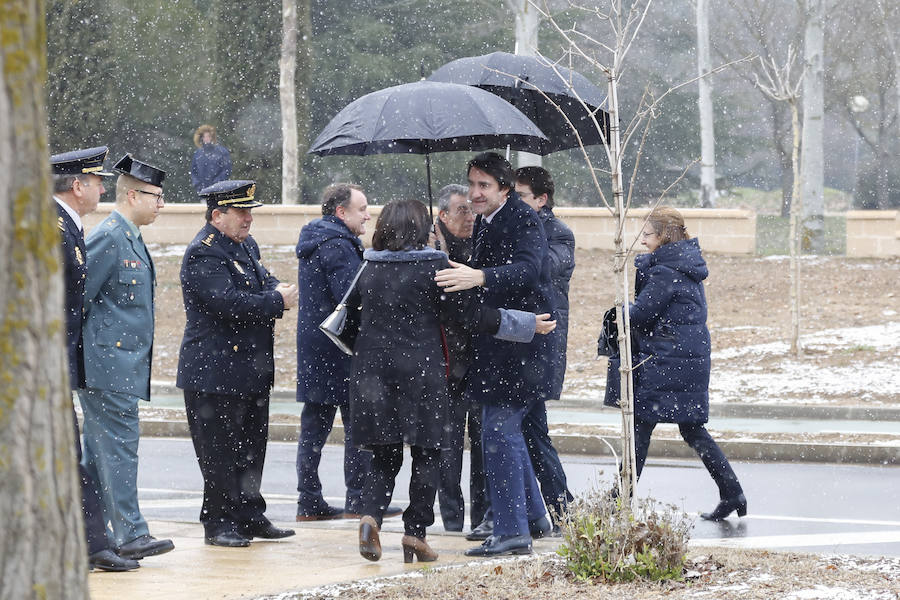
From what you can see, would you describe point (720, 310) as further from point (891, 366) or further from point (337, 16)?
point (337, 16)

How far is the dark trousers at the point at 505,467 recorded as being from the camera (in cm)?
653

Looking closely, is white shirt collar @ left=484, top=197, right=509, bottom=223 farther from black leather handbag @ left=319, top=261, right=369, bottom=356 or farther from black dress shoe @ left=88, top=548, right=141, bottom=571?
black dress shoe @ left=88, top=548, right=141, bottom=571

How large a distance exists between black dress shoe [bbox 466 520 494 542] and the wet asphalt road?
0.58m

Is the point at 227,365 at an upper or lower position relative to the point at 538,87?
lower

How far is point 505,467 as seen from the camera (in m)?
6.55

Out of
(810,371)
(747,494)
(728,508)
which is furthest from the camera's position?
(810,371)

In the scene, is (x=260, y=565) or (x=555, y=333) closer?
(x=260, y=565)

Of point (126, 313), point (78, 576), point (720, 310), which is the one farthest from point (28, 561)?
point (720, 310)

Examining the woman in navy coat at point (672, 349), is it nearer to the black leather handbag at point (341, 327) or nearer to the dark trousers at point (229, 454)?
the black leather handbag at point (341, 327)

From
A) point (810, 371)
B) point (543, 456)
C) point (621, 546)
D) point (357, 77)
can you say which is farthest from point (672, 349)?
point (357, 77)

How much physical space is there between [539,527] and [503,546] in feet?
2.43

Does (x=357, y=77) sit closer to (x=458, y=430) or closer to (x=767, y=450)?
(x=767, y=450)

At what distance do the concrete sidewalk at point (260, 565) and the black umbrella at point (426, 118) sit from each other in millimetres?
1882

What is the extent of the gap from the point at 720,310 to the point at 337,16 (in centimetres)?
2181
